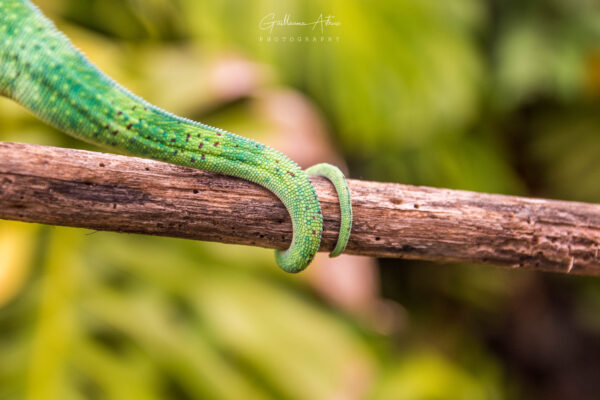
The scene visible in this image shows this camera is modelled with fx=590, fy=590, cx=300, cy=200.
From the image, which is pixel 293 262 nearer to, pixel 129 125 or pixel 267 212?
pixel 267 212

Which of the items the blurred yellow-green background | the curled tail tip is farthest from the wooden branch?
the blurred yellow-green background

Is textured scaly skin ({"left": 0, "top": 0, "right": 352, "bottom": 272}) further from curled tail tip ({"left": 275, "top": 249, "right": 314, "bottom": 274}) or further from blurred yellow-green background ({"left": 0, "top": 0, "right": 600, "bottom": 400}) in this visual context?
blurred yellow-green background ({"left": 0, "top": 0, "right": 600, "bottom": 400})

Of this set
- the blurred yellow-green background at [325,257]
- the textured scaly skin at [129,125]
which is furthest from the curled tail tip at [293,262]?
the blurred yellow-green background at [325,257]

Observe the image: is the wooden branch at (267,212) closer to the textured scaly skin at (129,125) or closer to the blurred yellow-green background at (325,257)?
the textured scaly skin at (129,125)

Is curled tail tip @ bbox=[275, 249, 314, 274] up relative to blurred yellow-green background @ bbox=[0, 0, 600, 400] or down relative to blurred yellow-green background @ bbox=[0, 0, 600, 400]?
down

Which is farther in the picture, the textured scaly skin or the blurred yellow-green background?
the blurred yellow-green background

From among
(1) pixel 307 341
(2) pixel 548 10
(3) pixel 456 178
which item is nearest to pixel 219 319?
(1) pixel 307 341

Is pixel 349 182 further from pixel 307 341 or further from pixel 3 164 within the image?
pixel 307 341

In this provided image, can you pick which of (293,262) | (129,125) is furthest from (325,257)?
(129,125)
